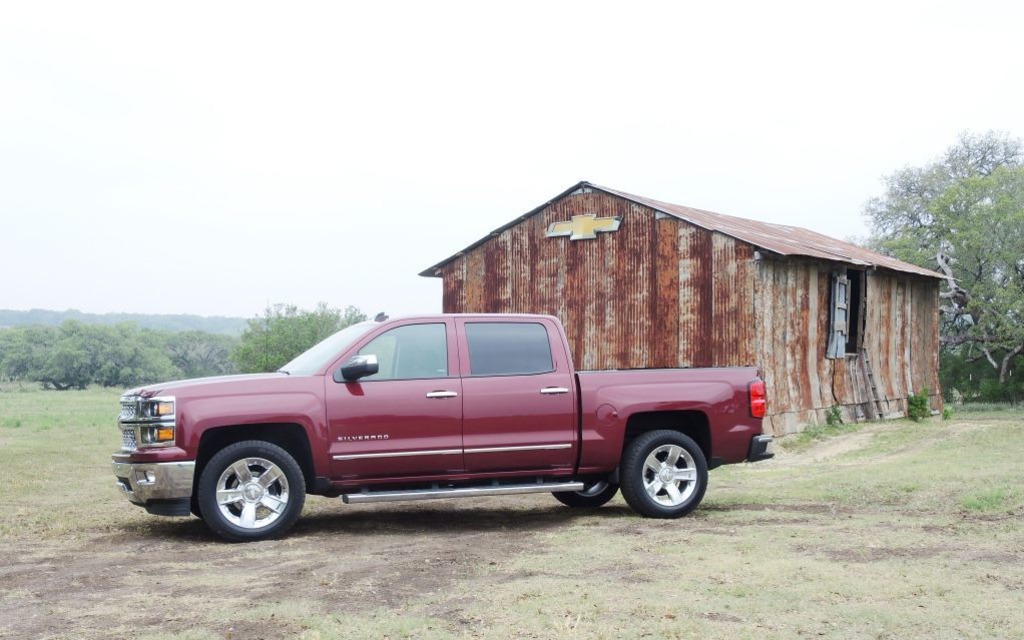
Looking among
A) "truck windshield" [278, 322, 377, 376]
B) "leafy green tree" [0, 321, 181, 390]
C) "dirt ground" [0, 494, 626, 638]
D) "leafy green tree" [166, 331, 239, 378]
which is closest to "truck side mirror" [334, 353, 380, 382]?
"truck windshield" [278, 322, 377, 376]

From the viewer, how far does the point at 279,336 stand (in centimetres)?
6122

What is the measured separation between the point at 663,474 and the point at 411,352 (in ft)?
8.58

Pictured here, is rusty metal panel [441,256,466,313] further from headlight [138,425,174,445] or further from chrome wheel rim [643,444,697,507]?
headlight [138,425,174,445]

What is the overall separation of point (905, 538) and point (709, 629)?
11.5 feet

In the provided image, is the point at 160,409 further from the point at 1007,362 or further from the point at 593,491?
the point at 1007,362

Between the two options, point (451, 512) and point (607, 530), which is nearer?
point (607, 530)

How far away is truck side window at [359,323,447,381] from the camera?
31.1 feet

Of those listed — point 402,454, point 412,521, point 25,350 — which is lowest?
point 412,521

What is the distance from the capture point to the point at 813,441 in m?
20.0

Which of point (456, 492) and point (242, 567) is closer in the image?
point (242, 567)

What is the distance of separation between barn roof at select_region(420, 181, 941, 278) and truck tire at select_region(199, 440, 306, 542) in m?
12.5

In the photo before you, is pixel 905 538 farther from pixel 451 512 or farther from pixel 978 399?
pixel 978 399

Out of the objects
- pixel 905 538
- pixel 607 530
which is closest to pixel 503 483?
pixel 607 530

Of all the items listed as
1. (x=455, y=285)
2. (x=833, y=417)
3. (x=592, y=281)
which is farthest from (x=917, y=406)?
(x=455, y=285)
